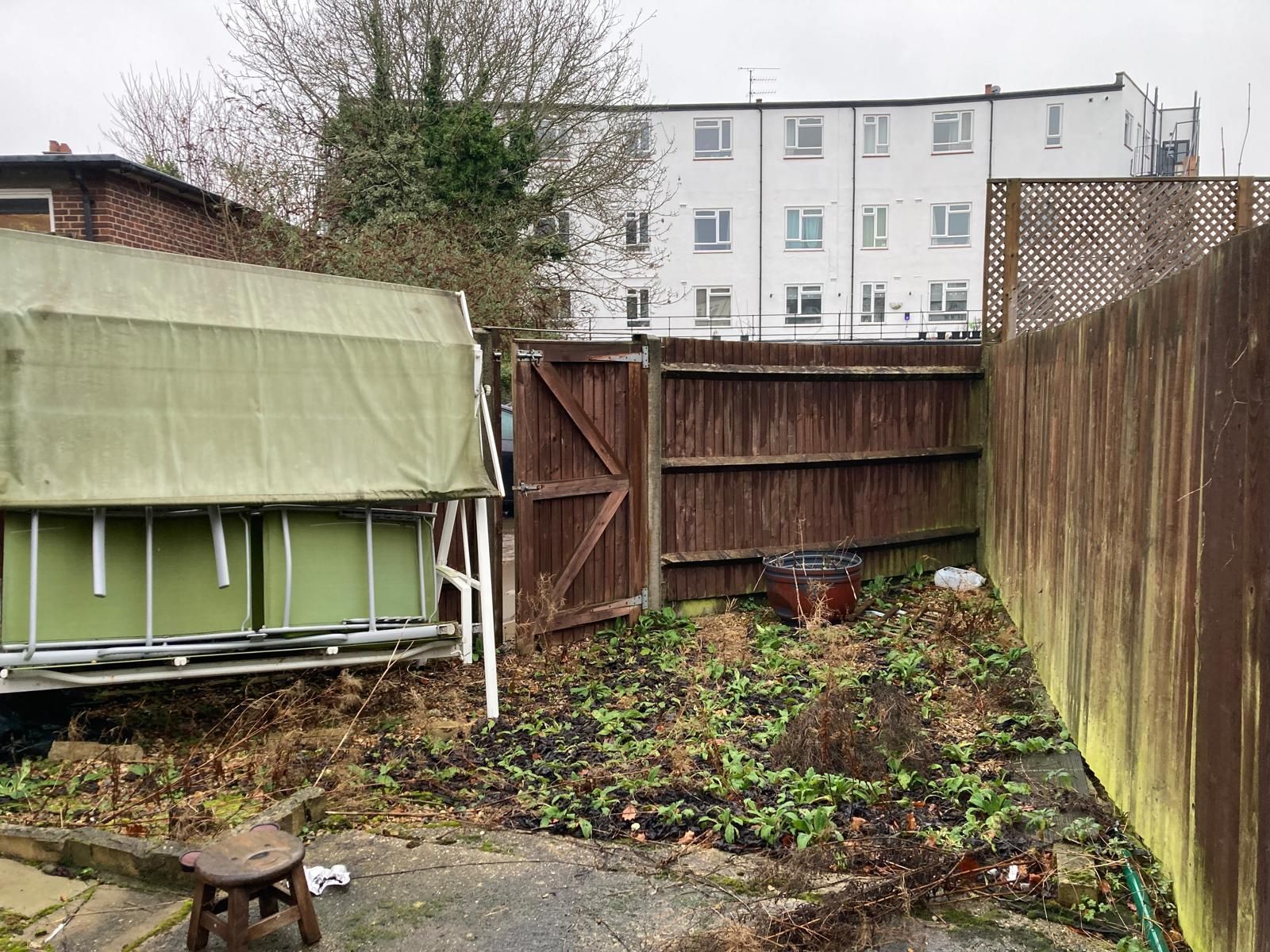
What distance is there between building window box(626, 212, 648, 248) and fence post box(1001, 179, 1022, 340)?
1079 centimetres

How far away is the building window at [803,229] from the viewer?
3038 centimetres

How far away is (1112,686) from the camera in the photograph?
3.69 metres

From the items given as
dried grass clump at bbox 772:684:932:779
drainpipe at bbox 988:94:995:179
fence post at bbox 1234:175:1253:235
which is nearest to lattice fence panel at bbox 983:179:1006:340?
fence post at bbox 1234:175:1253:235

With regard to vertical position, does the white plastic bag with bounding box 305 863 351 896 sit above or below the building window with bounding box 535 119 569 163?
below

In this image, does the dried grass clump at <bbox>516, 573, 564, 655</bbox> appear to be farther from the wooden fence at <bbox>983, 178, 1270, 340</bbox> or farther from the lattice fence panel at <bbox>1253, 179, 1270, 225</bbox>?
the lattice fence panel at <bbox>1253, 179, 1270, 225</bbox>

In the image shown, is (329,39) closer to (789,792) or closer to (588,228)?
(588,228)

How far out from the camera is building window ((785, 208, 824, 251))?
3038 centimetres

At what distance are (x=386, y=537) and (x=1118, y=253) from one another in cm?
712

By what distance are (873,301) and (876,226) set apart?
2.51 metres

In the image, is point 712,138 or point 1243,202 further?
point 712,138

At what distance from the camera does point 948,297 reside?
1195 inches

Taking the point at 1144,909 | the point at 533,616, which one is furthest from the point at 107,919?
the point at 1144,909

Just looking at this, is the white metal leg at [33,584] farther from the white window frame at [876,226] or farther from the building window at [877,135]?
the building window at [877,135]

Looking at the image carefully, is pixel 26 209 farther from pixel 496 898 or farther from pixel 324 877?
pixel 496 898
